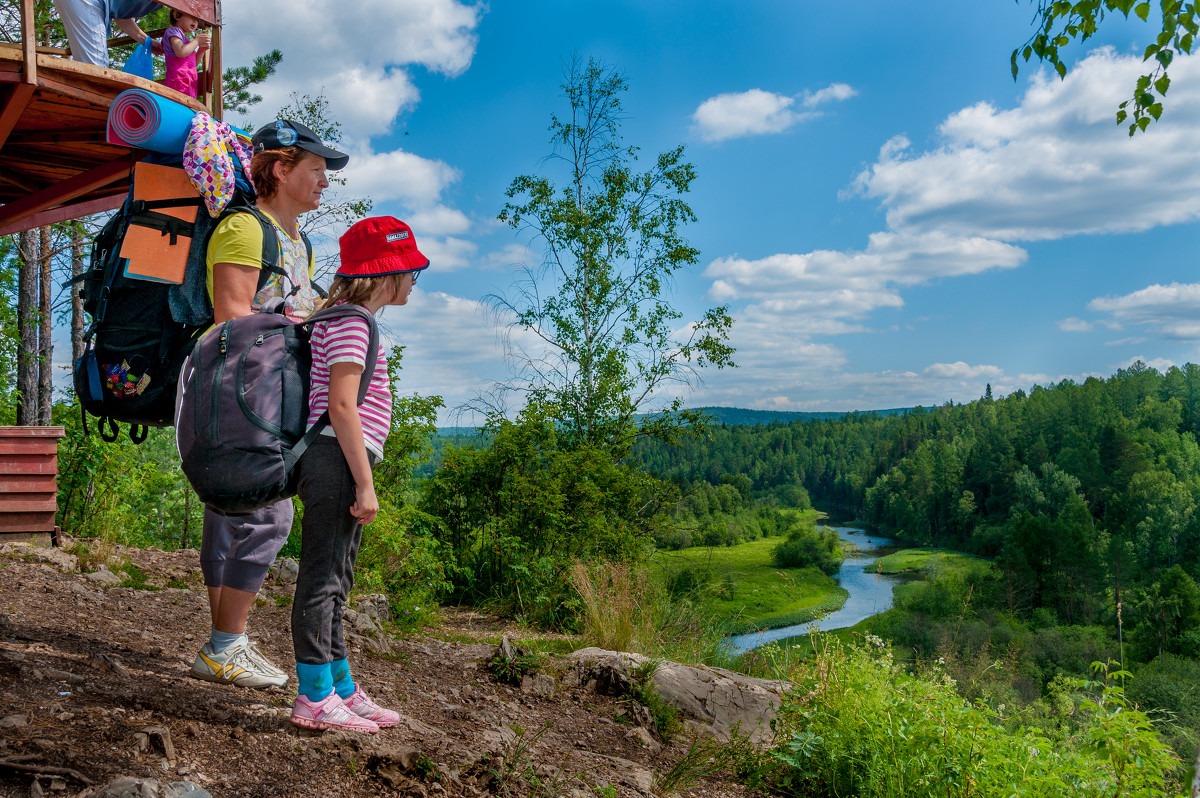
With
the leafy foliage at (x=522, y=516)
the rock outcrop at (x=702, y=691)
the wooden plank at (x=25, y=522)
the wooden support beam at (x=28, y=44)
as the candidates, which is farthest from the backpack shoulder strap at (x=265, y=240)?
the leafy foliage at (x=522, y=516)

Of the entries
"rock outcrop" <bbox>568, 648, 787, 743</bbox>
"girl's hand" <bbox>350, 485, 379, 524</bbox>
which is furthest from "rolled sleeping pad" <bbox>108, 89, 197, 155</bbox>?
"rock outcrop" <bbox>568, 648, 787, 743</bbox>

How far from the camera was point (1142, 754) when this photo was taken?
309 centimetres

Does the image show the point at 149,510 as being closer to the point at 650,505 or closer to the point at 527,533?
the point at 527,533

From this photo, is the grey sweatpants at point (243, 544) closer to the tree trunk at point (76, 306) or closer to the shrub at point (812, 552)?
the tree trunk at point (76, 306)

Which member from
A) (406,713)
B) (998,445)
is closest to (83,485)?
(406,713)

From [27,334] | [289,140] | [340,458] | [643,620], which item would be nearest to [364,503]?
[340,458]

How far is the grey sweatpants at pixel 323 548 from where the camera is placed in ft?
6.97

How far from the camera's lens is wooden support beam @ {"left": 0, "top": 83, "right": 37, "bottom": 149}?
3164mm

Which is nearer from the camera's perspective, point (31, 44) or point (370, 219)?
point (370, 219)

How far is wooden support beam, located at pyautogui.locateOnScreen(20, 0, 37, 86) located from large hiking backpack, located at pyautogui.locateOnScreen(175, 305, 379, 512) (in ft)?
6.67

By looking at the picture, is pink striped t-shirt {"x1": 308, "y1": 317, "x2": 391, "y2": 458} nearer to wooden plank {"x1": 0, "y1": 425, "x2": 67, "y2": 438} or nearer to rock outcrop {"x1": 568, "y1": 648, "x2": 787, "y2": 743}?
rock outcrop {"x1": 568, "y1": 648, "x2": 787, "y2": 743}

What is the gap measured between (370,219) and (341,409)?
59 cm

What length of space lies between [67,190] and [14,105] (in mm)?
1075

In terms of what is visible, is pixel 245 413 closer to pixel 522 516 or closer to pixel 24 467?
pixel 24 467
